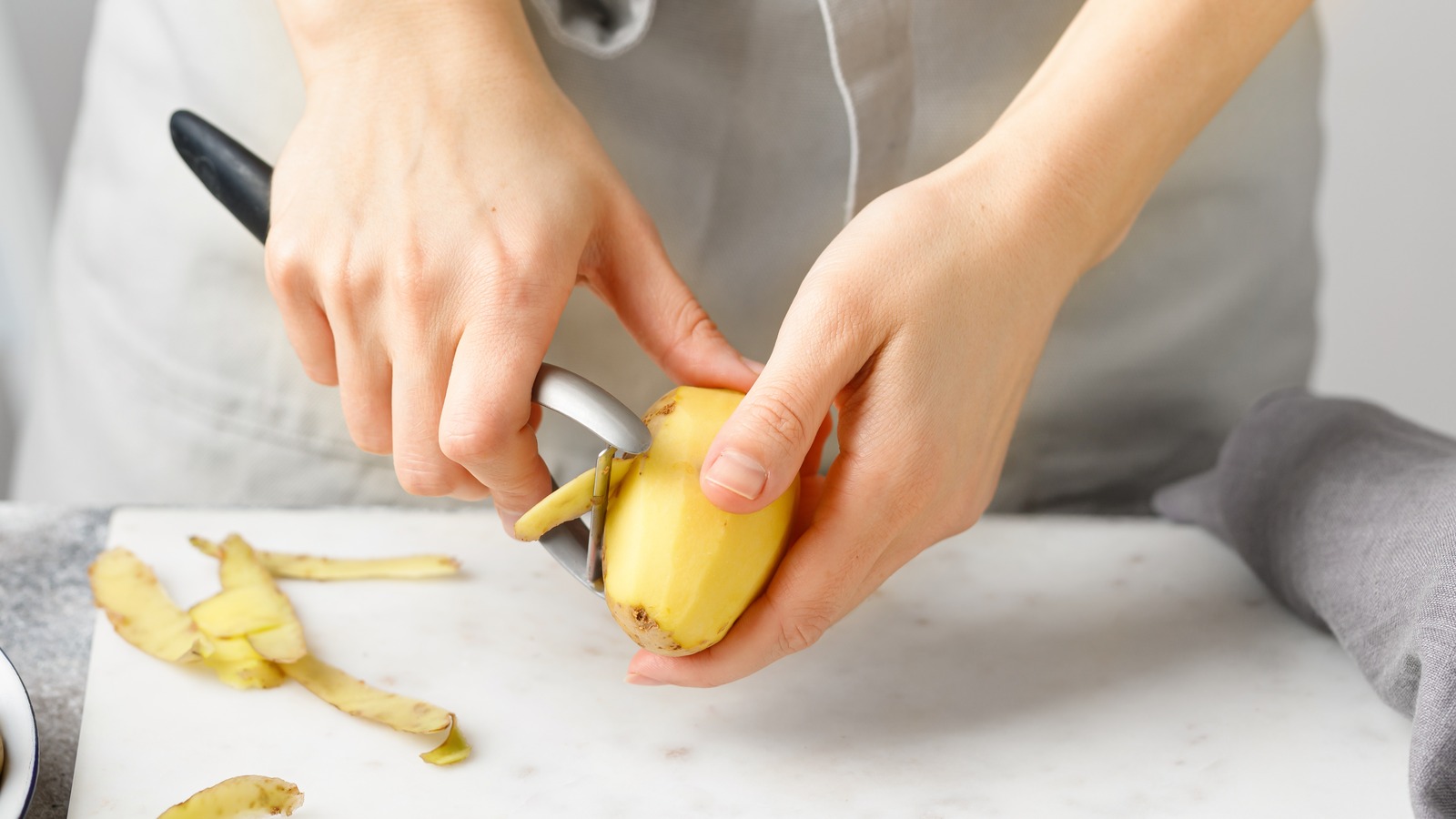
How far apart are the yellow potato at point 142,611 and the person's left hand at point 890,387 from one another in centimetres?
26

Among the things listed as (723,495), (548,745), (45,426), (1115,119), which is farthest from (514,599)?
(45,426)

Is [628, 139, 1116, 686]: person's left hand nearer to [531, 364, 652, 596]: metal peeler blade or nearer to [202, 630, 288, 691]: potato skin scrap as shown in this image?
[531, 364, 652, 596]: metal peeler blade

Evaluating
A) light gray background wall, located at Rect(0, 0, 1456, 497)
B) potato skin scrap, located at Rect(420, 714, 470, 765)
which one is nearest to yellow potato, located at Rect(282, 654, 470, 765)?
potato skin scrap, located at Rect(420, 714, 470, 765)

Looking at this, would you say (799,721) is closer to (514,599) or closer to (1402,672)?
(514,599)

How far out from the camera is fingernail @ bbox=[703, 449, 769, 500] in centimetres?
52

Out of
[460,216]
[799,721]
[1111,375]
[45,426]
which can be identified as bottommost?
[45,426]

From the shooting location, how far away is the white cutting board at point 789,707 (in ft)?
1.94

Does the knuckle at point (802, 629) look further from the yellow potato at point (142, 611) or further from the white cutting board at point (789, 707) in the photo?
the yellow potato at point (142, 611)

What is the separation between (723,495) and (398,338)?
7.3 inches

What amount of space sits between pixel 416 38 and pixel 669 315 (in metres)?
0.20

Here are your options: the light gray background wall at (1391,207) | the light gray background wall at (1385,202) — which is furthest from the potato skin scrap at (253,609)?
the light gray background wall at (1391,207)

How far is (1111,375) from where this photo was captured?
97 cm

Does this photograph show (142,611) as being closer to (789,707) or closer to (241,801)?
(241,801)

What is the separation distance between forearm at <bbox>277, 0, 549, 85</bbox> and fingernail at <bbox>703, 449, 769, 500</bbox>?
249mm
